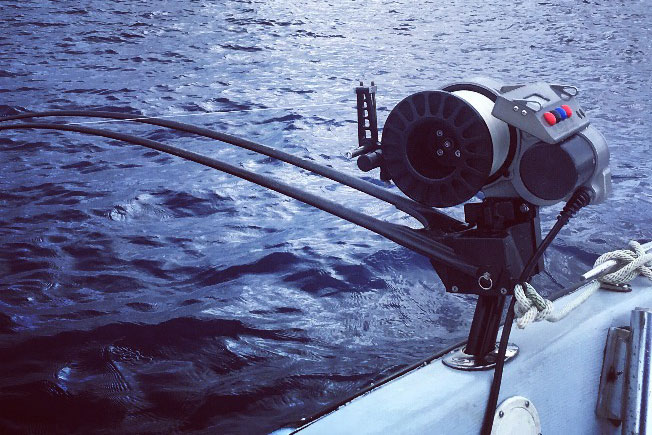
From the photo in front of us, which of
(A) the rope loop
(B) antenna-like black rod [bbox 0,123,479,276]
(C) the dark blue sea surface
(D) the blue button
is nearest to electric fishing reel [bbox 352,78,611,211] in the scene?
(D) the blue button

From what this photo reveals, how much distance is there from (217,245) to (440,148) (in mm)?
2723

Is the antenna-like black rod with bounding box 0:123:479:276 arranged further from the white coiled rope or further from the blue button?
the blue button

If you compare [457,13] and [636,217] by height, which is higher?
[457,13]

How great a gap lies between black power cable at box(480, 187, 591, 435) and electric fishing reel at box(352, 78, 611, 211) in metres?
0.02

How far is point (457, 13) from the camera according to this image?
43.3ft

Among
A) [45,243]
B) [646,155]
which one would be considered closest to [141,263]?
[45,243]

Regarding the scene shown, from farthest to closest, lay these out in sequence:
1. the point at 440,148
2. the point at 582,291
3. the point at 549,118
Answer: the point at 582,291 < the point at 440,148 < the point at 549,118

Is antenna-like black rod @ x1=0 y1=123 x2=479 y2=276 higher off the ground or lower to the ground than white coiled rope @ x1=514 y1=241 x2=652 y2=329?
higher

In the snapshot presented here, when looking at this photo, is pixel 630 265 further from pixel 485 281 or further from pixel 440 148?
pixel 440 148

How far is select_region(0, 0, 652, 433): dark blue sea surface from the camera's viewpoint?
264 cm

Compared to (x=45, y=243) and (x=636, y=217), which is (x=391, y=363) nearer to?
(x=45, y=243)

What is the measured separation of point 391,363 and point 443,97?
170 centimetres

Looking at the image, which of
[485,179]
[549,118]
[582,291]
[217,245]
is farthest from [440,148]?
[217,245]

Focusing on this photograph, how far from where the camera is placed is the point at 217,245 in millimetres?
4020
